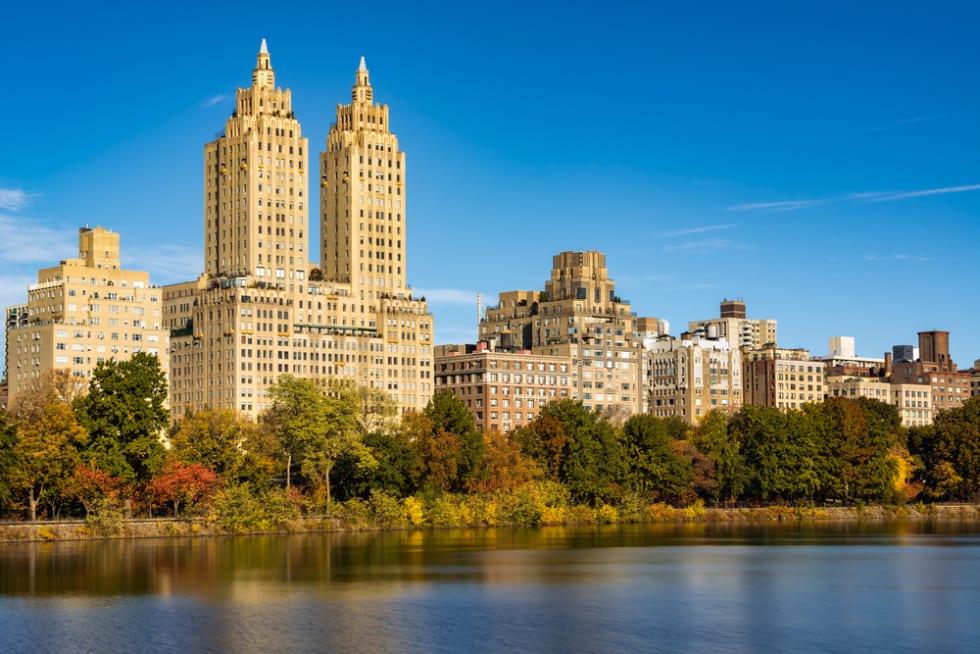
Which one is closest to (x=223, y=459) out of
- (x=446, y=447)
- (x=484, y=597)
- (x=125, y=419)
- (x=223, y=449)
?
(x=223, y=449)

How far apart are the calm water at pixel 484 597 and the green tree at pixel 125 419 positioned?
10046 mm

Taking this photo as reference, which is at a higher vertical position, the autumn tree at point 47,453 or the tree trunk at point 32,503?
the autumn tree at point 47,453

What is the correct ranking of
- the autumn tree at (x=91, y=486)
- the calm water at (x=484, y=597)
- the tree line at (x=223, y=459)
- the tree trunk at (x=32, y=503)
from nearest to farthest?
the calm water at (x=484, y=597), the autumn tree at (x=91, y=486), the tree line at (x=223, y=459), the tree trunk at (x=32, y=503)

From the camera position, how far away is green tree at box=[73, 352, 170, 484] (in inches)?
6718

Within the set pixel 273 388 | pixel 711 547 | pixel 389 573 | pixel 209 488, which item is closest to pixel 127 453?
pixel 209 488

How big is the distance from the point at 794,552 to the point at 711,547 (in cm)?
1001

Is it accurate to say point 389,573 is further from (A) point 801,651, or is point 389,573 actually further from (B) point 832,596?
(A) point 801,651

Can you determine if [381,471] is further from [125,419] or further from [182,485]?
[125,419]

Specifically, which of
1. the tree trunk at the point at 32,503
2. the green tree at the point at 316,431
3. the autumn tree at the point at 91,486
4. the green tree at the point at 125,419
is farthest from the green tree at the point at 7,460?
the green tree at the point at 316,431

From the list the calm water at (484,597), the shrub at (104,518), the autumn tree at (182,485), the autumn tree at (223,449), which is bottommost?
the calm water at (484,597)

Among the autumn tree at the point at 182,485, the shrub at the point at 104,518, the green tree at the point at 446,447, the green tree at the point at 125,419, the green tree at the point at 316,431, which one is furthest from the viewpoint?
the green tree at the point at 446,447

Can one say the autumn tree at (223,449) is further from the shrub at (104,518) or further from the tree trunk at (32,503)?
the tree trunk at (32,503)

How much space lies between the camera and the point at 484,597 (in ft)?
376

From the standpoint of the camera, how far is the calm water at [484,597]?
94.4 metres
